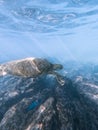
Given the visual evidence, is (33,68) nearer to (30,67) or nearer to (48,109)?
(30,67)

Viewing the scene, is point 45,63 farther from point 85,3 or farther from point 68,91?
point 85,3

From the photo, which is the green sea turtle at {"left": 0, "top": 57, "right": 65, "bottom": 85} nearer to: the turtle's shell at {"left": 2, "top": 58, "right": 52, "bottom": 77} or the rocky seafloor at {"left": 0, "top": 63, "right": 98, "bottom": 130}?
the turtle's shell at {"left": 2, "top": 58, "right": 52, "bottom": 77}

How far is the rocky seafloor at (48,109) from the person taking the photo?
544cm

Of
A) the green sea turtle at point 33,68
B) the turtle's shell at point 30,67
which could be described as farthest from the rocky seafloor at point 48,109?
the turtle's shell at point 30,67

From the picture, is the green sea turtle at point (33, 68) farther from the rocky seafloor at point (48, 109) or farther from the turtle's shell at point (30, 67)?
the rocky seafloor at point (48, 109)

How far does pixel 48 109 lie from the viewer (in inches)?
229

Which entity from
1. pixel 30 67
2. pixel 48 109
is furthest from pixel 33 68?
pixel 48 109

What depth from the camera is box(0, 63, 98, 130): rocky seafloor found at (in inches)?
214

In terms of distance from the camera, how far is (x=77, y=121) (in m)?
5.64

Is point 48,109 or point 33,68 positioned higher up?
point 33,68

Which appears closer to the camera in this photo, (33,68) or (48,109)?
(48,109)

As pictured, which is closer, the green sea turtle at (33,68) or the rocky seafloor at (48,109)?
the rocky seafloor at (48,109)

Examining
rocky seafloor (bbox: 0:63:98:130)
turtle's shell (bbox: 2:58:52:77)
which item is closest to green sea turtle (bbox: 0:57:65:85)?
turtle's shell (bbox: 2:58:52:77)

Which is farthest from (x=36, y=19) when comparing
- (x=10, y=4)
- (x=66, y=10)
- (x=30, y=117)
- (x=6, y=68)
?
(x=30, y=117)
